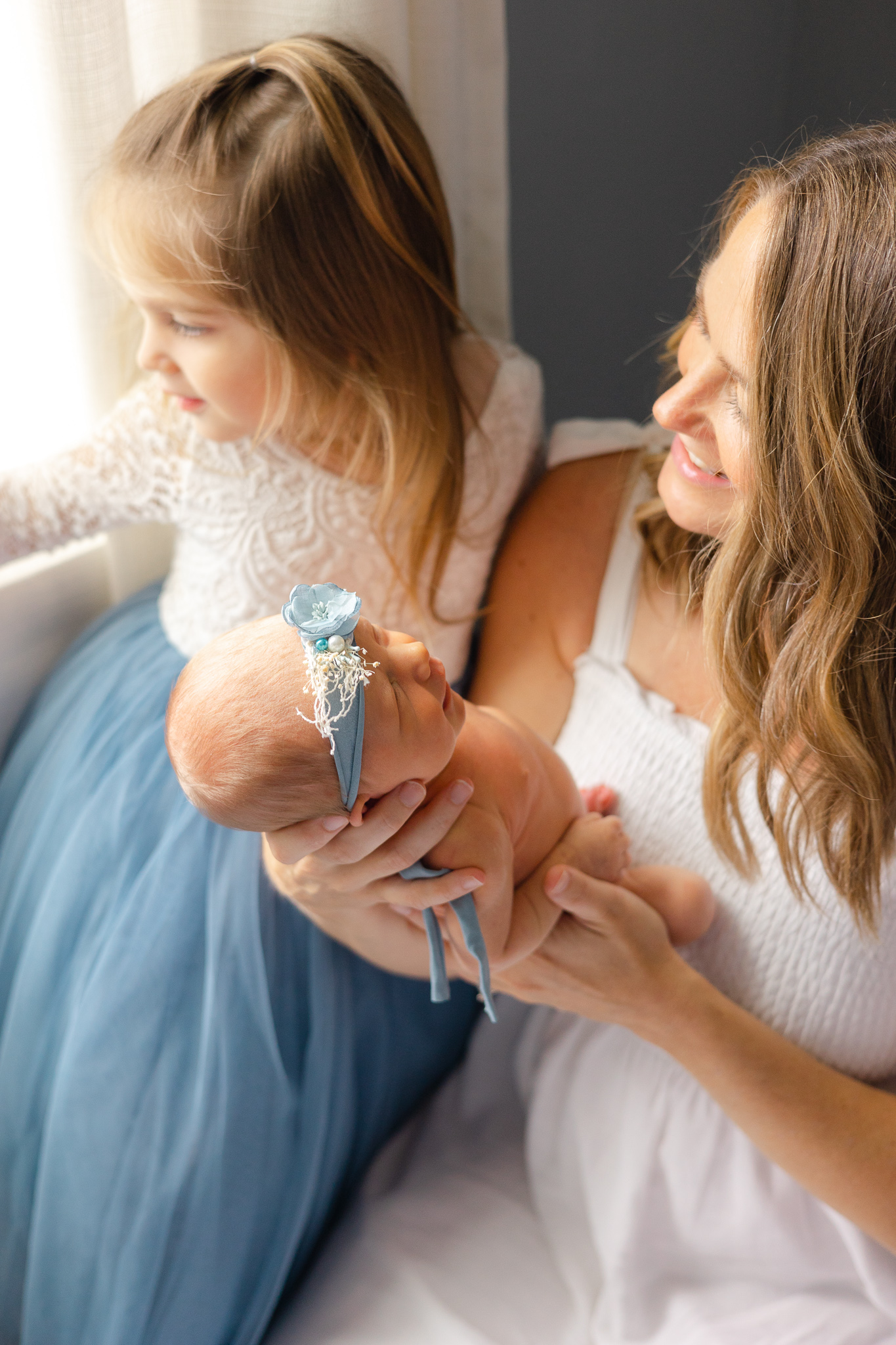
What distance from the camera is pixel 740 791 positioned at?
1.10m

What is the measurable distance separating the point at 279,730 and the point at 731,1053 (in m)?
0.60

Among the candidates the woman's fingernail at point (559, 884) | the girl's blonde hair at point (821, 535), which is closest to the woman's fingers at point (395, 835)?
the woman's fingernail at point (559, 884)

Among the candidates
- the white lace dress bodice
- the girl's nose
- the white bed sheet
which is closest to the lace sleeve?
the white lace dress bodice

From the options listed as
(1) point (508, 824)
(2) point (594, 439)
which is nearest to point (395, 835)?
(1) point (508, 824)

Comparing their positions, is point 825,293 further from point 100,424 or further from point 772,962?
point 100,424

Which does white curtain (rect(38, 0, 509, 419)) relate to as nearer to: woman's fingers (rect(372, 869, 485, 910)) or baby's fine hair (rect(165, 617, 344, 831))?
baby's fine hair (rect(165, 617, 344, 831))

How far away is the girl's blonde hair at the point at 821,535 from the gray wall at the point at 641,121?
546mm

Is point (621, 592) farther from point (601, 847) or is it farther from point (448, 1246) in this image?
point (448, 1246)

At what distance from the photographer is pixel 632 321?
1720mm

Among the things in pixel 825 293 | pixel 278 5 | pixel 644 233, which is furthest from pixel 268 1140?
pixel 644 233

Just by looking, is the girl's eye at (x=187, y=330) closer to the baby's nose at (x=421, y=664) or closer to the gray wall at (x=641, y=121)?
the baby's nose at (x=421, y=664)

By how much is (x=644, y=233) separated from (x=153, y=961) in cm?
134

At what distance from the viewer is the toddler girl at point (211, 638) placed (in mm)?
1028

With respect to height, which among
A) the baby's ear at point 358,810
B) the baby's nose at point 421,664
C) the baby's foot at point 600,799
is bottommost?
the baby's foot at point 600,799
